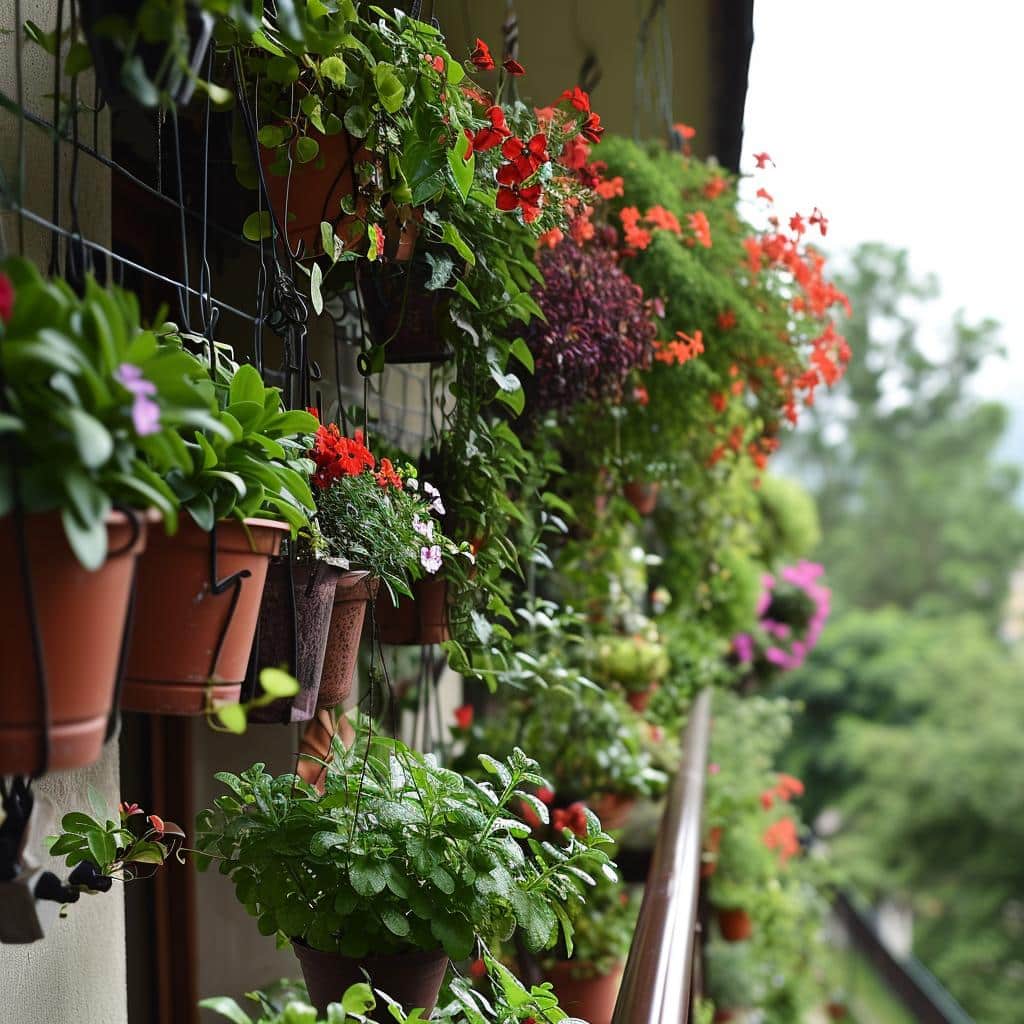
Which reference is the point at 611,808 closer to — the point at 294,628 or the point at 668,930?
the point at 668,930

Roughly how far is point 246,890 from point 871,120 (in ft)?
46.6

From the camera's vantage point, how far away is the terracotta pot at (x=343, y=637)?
3.82 ft

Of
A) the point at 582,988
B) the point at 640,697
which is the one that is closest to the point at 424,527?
the point at 582,988

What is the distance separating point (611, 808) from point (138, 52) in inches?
79.0

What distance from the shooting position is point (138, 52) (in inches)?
26.6

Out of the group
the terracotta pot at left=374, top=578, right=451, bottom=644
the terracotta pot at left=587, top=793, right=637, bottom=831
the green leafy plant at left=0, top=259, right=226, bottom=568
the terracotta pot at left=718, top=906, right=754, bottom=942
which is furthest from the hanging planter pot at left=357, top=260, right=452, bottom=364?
the terracotta pot at left=718, top=906, right=754, bottom=942

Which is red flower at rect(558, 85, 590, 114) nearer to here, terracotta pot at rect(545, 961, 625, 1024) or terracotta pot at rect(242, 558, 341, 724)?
terracotta pot at rect(242, 558, 341, 724)

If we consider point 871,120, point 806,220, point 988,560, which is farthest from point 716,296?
point 988,560

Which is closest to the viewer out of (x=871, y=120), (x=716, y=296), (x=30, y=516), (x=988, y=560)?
(x=30, y=516)

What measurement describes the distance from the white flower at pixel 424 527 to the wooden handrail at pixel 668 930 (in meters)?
0.57

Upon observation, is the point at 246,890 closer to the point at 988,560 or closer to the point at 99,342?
the point at 99,342

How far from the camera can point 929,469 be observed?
1892 centimetres

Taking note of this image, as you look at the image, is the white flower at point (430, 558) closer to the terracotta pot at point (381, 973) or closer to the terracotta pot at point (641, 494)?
the terracotta pot at point (381, 973)

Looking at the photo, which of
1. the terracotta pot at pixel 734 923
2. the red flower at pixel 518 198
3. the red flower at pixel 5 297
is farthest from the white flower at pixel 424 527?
the terracotta pot at pixel 734 923
